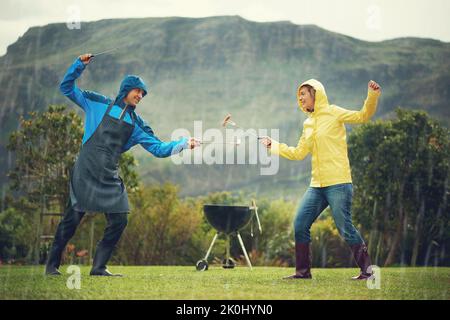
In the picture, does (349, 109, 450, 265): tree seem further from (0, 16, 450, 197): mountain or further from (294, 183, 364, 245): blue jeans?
(0, 16, 450, 197): mountain

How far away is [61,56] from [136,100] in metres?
22.6

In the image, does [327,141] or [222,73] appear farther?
[222,73]

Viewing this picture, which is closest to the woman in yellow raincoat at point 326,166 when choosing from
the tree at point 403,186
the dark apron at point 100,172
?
the dark apron at point 100,172

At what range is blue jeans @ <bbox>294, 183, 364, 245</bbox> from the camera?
20.1ft

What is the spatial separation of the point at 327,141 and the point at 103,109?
7.69ft

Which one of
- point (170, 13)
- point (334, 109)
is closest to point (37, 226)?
point (334, 109)

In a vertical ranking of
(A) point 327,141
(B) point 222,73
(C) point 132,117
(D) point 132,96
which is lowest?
(A) point 327,141

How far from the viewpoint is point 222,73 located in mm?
38688

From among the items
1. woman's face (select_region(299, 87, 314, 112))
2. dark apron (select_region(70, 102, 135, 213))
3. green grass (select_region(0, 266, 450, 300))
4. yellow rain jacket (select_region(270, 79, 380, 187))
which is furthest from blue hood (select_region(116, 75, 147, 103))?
green grass (select_region(0, 266, 450, 300))

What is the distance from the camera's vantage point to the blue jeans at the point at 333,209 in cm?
613

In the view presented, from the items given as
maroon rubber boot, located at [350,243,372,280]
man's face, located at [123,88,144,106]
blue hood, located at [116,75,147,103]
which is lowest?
maroon rubber boot, located at [350,243,372,280]

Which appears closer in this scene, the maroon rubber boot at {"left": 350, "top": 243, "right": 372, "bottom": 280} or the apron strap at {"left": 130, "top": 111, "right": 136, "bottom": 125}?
the maroon rubber boot at {"left": 350, "top": 243, "right": 372, "bottom": 280}

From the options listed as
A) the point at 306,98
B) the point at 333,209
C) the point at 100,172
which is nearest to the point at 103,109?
the point at 100,172

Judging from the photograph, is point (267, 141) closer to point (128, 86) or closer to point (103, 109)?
point (128, 86)
